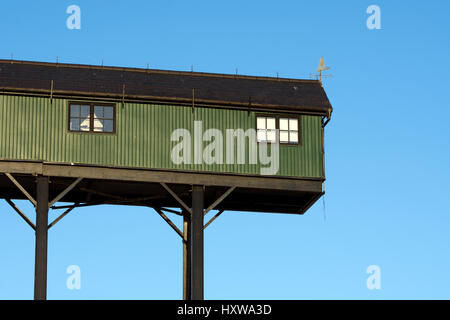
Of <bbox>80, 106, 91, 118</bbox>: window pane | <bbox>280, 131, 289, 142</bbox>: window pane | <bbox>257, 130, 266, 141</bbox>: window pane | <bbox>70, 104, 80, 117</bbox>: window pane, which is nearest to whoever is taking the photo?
<bbox>70, 104, 80, 117</bbox>: window pane

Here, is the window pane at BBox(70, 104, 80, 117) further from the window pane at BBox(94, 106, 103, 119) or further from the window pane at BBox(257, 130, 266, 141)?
the window pane at BBox(257, 130, 266, 141)

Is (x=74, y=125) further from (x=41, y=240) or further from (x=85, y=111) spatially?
(x=41, y=240)

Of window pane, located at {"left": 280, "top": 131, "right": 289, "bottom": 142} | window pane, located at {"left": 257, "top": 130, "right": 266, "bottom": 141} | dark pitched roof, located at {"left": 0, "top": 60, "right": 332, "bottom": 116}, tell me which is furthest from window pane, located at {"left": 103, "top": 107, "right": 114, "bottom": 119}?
window pane, located at {"left": 280, "top": 131, "right": 289, "bottom": 142}

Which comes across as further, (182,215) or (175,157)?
(182,215)

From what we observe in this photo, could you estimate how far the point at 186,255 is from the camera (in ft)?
172

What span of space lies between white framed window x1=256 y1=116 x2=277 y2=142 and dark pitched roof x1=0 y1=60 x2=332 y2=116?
0.52m

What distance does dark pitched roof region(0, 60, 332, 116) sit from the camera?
48.8 meters
